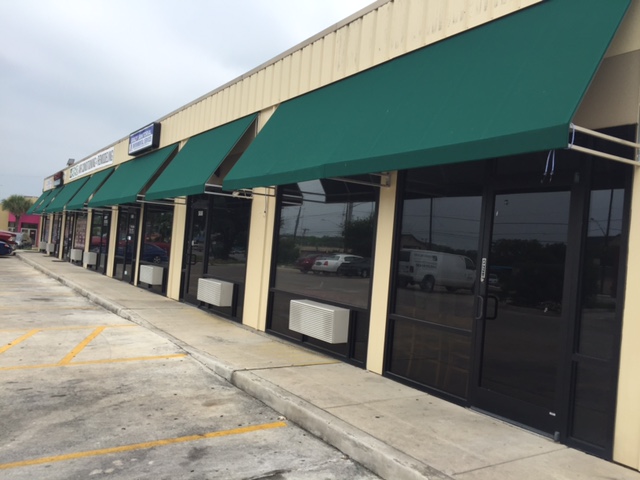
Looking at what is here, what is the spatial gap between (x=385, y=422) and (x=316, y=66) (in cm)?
578

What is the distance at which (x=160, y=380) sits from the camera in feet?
20.0

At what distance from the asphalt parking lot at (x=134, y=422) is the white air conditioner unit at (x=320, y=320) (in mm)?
1608

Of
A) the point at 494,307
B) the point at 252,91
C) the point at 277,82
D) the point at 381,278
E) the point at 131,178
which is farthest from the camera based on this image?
the point at 131,178

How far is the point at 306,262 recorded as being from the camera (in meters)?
8.24

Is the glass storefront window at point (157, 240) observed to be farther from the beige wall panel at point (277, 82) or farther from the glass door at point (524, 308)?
the glass door at point (524, 308)

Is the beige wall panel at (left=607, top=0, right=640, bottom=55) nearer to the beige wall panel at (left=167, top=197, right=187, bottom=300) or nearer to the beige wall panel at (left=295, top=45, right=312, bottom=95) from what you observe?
the beige wall panel at (left=295, top=45, right=312, bottom=95)

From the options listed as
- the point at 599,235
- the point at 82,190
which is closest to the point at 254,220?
the point at 599,235

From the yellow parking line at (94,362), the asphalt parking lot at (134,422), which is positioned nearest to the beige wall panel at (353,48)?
the asphalt parking lot at (134,422)

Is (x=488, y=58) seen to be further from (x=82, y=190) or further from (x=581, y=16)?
(x=82, y=190)

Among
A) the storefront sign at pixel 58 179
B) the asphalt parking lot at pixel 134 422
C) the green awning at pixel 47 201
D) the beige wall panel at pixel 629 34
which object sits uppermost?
the storefront sign at pixel 58 179

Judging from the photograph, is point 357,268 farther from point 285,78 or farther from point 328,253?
point 285,78

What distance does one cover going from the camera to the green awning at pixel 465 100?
4.07m

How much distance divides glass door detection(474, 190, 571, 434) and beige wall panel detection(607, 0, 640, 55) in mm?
1279

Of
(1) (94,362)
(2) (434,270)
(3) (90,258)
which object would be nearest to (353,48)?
(2) (434,270)
